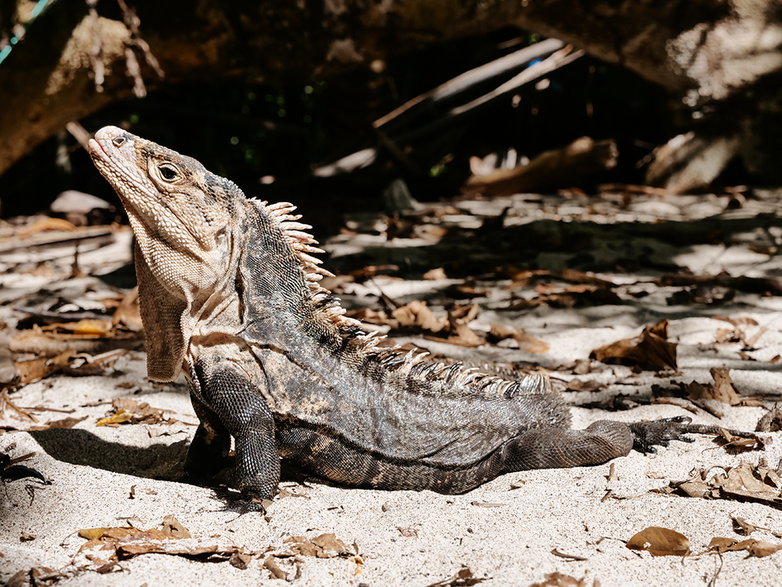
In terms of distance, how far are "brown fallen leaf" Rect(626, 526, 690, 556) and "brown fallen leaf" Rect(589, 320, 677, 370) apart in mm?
2038

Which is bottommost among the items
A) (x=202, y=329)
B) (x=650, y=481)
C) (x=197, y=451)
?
(x=650, y=481)

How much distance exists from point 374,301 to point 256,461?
116 inches

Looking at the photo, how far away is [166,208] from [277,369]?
31.6 inches

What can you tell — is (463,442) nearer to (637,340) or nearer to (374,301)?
(637,340)

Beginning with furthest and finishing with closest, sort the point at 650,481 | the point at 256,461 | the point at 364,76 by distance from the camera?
the point at 364,76 < the point at 650,481 < the point at 256,461

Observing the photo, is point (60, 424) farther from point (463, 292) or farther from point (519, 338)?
point (463, 292)

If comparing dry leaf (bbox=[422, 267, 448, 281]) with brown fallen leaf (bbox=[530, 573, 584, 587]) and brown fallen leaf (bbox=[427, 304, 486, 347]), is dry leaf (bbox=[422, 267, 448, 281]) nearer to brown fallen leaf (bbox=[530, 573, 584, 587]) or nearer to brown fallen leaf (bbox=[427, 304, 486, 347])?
brown fallen leaf (bbox=[427, 304, 486, 347])

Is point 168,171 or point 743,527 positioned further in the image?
point 168,171

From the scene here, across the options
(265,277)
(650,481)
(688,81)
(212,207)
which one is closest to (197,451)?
(265,277)

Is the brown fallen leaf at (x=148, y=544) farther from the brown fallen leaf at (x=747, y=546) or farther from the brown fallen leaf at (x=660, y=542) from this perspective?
the brown fallen leaf at (x=747, y=546)

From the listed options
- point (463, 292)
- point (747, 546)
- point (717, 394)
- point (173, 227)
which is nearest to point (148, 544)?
point (173, 227)

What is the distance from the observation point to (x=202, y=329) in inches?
139

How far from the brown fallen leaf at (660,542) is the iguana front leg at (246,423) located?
1391 mm

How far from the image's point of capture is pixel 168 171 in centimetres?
345
